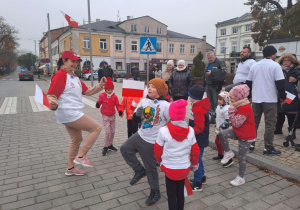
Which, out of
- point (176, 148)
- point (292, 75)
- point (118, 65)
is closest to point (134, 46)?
point (118, 65)

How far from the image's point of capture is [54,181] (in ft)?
11.2

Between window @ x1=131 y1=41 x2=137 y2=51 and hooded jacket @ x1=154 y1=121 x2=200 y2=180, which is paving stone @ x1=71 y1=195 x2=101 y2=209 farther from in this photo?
window @ x1=131 y1=41 x2=137 y2=51

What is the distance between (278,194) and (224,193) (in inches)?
29.6

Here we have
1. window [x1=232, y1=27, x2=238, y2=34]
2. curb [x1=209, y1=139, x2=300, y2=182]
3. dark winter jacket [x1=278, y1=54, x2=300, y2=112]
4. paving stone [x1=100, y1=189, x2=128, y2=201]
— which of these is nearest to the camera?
paving stone [x1=100, y1=189, x2=128, y2=201]

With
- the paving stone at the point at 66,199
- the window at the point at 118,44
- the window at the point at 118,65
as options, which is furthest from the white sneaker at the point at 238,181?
the window at the point at 118,44

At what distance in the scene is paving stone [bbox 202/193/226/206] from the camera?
2.88m

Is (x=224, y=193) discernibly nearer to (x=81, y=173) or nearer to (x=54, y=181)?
(x=81, y=173)

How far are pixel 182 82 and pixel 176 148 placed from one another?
412 centimetres

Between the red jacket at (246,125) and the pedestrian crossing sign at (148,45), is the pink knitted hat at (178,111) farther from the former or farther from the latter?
the pedestrian crossing sign at (148,45)

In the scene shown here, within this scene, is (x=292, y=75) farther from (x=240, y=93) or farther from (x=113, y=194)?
(x=113, y=194)

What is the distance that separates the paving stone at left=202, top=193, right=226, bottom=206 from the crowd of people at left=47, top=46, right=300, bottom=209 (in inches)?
8.5

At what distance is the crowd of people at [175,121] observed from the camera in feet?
7.84

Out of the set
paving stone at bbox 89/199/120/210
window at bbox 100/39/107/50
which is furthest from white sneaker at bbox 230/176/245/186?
window at bbox 100/39/107/50

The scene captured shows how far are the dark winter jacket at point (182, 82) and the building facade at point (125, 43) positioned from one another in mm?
32703
